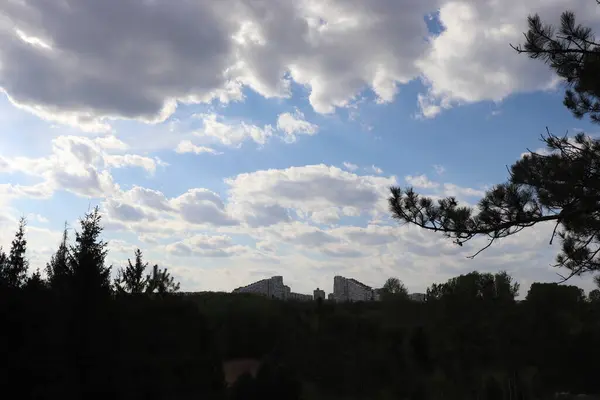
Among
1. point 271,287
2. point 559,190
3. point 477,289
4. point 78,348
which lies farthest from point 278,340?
point 271,287

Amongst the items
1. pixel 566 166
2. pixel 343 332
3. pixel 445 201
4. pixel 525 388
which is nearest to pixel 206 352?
pixel 445 201

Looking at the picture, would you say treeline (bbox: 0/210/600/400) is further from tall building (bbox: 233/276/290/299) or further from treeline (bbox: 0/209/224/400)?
tall building (bbox: 233/276/290/299)

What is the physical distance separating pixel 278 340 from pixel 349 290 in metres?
52.3

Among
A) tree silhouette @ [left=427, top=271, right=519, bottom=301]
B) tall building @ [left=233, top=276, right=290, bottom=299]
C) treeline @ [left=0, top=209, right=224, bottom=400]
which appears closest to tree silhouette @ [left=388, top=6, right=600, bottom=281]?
treeline @ [left=0, top=209, right=224, bottom=400]

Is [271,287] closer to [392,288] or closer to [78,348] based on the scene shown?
[392,288]

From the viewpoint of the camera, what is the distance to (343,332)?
41.5 meters

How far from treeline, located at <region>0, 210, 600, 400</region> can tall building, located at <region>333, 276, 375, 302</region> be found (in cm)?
2785

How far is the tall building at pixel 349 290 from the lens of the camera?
84050mm

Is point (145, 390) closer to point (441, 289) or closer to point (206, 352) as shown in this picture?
point (206, 352)

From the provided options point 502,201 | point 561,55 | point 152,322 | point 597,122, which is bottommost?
point 152,322

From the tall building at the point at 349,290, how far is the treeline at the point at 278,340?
91.4ft

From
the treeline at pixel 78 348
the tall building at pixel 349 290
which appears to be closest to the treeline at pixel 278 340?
the treeline at pixel 78 348

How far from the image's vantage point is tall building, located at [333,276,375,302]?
276ft

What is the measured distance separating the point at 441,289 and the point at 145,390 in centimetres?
4115
